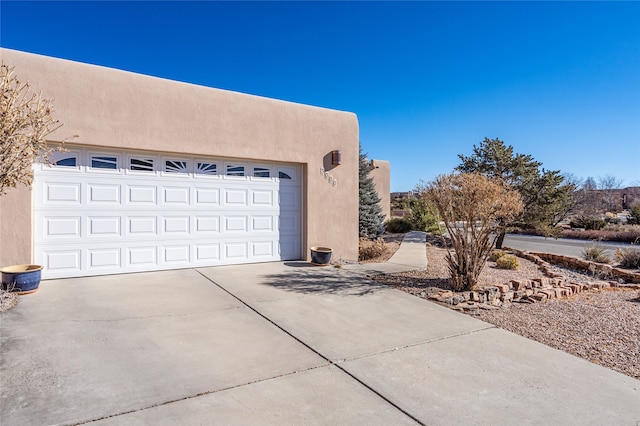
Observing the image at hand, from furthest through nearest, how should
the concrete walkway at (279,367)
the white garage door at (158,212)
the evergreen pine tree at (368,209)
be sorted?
the evergreen pine tree at (368,209), the white garage door at (158,212), the concrete walkway at (279,367)

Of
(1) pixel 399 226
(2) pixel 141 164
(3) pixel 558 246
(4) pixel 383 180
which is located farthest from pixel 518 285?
(4) pixel 383 180

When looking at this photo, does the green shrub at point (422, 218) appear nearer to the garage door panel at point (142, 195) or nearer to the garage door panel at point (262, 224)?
the garage door panel at point (262, 224)

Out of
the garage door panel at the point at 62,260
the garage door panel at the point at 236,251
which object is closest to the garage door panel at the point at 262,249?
the garage door panel at the point at 236,251

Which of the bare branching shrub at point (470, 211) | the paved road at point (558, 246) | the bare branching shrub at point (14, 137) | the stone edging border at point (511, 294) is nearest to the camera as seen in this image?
the bare branching shrub at point (14, 137)

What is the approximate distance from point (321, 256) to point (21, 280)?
5.75 m

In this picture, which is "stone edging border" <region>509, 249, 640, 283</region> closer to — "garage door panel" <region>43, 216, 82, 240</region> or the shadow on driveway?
the shadow on driveway

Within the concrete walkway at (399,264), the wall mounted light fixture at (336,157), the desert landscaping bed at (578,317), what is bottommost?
the desert landscaping bed at (578,317)

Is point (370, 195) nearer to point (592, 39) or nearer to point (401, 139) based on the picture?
point (401, 139)

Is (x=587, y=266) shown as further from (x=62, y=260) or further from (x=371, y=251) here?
(x=62, y=260)

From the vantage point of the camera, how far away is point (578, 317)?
540 cm

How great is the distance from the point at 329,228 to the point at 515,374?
6499 millimetres

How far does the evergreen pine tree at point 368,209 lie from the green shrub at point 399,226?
3131 mm

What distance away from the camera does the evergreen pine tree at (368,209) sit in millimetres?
14648

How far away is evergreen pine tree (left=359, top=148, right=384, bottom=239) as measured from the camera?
14.6m
